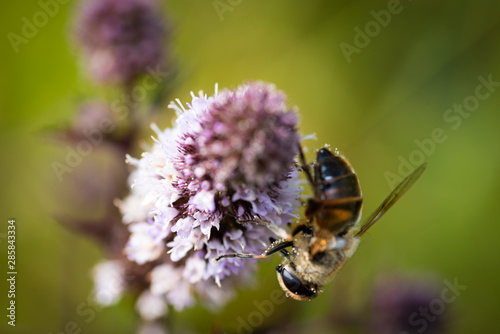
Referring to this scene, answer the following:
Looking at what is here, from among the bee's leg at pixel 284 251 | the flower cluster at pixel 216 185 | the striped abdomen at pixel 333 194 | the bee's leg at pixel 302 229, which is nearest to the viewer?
the flower cluster at pixel 216 185

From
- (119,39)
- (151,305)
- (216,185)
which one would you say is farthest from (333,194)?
(119,39)

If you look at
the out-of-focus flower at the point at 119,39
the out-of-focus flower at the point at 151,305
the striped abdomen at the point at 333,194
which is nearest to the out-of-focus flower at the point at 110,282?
the out-of-focus flower at the point at 151,305

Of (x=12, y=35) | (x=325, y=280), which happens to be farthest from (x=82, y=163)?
(x=325, y=280)

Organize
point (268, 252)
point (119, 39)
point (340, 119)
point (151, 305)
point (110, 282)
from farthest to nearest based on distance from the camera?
point (340, 119) < point (119, 39) < point (110, 282) < point (151, 305) < point (268, 252)

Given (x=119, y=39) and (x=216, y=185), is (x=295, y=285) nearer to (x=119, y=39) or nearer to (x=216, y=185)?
(x=216, y=185)

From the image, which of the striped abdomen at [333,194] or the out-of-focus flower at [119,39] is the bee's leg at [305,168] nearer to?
the striped abdomen at [333,194]
